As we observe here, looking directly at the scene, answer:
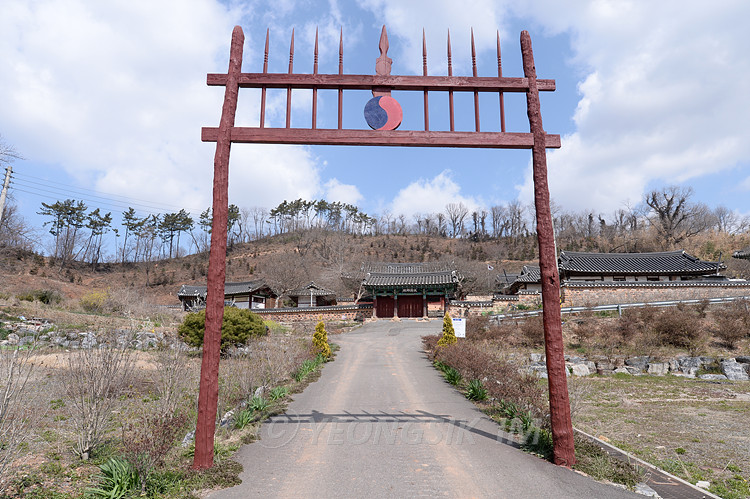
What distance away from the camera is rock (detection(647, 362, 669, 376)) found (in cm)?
1514

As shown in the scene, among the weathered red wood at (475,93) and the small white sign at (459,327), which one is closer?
the weathered red wood at (475,93)

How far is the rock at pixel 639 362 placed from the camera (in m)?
15.6

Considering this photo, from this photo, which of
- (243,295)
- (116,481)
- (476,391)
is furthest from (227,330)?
(243,295)

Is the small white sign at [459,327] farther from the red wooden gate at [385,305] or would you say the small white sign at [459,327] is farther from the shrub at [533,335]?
A: the red wooden gate at [385,305]

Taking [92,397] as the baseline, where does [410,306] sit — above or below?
above

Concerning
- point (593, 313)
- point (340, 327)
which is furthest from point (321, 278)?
point (593, 313)

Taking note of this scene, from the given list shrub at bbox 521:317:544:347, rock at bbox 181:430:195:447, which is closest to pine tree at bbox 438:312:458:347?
shrub at bbox 521:317:544:347

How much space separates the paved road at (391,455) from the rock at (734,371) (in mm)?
10714

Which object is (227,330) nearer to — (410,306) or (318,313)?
(318,313)

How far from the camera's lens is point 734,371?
46.1 feet

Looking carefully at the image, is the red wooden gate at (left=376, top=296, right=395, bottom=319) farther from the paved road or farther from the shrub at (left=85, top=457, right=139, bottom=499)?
the shrub at (left=85, top=457, right=139, bottom=499)

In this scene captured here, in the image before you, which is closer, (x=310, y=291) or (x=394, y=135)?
(x=394, y=135)

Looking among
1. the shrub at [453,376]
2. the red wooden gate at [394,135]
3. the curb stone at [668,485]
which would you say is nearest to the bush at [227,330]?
the shrub at [453,376]

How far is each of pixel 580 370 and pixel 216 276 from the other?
14468 mm
